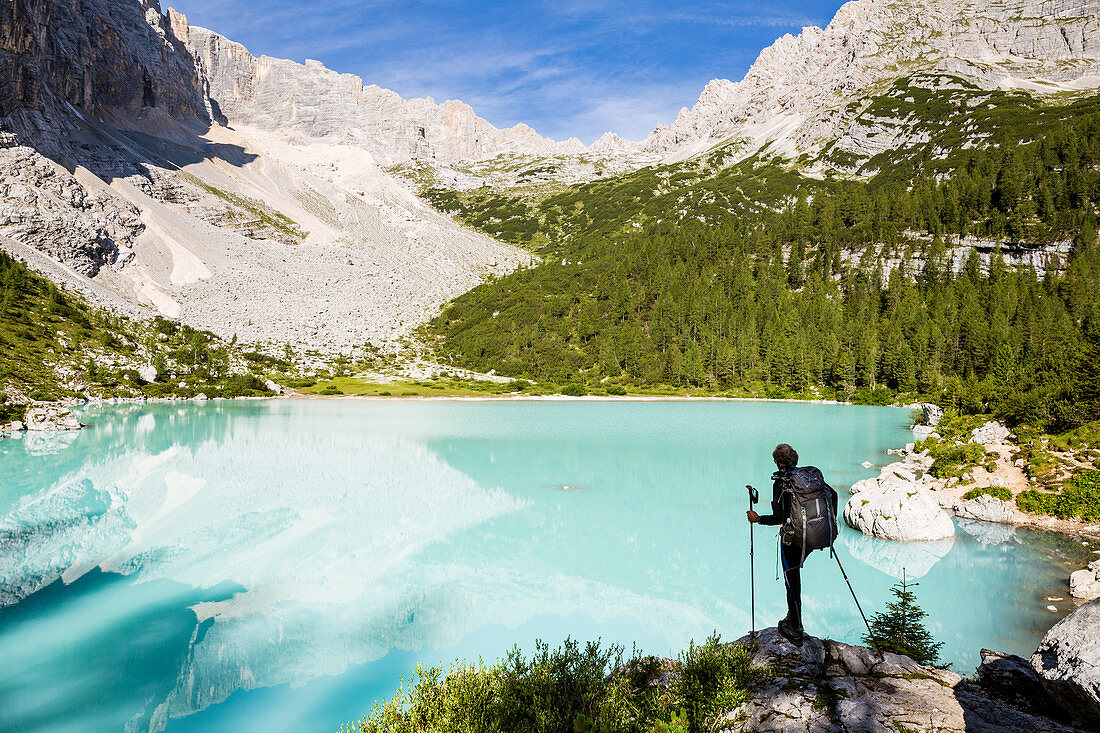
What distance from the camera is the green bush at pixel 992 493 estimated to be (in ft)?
65.1

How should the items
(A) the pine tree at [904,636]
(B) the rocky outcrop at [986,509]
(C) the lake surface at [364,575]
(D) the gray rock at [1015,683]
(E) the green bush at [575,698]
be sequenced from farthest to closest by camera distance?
(B) the rocky outcrop at [986,509] < (C) the lake surface at [364,575] < (A) the pine tree at [904,636] < (E) the green bush at [575,698] < (D) the gray rock at [1015,683]

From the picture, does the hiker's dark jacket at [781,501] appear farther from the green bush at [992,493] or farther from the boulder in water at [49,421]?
the boulder in water at [49,421]

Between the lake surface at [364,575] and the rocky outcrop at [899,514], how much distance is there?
0.54m

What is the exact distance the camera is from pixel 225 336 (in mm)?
102750

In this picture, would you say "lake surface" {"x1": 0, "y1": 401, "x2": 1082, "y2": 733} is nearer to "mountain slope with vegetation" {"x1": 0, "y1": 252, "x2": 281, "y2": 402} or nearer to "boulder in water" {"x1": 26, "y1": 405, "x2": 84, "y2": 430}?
"boulder in water" {"x1": 26, "y1": 405, "x2": 84, "y2": 430}

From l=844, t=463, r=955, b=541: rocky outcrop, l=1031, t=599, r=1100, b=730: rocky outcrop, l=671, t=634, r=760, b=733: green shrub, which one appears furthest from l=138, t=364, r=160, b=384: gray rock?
l=1031, t=599, r=1100, b=730: rocky outcrop

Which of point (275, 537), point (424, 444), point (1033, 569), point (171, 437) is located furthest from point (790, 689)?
point (171, 437)

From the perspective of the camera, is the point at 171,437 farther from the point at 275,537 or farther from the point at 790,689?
the point at 790,689

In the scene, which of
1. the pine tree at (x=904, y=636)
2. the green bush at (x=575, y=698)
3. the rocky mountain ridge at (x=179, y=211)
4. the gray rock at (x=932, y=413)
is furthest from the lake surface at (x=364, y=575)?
the rocky mountain ridge at (x=179, y=211)

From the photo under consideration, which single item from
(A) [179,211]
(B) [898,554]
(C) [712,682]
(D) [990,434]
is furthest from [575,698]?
(A) [179,211]

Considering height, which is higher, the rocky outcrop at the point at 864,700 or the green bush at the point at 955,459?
the rocky outcrop at the point at 864,700

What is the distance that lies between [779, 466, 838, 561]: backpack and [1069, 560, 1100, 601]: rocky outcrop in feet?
35.5

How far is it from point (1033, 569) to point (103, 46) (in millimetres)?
213455

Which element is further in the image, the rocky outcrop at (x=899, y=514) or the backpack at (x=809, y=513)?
the rocky outcrop at (x=899, y=514)
